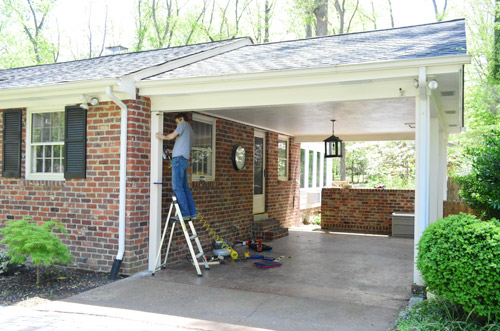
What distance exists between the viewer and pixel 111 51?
37.5 feet

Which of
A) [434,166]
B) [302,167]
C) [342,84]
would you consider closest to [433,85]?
[342,84]

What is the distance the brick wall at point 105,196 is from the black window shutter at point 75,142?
0.08 m

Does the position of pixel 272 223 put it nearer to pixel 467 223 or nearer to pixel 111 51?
pixel 111 51

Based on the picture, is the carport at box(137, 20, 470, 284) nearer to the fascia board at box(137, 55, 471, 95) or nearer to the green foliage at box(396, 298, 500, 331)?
the fascia board at box(137, 55, 471, 95)

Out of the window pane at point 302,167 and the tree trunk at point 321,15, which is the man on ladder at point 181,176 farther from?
the tree trunk at point 321,15

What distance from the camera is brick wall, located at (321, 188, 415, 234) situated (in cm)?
1253

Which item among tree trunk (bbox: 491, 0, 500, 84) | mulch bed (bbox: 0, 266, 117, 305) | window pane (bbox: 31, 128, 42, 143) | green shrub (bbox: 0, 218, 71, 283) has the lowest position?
mulch bed (bbox: 0, 266, 117, 305)

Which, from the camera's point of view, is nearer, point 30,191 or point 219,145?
point 30,191

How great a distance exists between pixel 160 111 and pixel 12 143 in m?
2.81

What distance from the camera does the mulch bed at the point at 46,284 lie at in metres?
5.45

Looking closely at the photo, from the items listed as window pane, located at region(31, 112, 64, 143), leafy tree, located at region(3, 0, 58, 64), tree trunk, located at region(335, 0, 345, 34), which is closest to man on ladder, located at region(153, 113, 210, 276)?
window pane, located at region(31, 112, 64, 143)

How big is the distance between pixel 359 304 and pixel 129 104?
419 cm

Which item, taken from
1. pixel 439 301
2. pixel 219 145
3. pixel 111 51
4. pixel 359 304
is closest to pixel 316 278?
pixel 359 304

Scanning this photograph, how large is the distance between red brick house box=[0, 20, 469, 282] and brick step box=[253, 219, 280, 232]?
1.74 m
